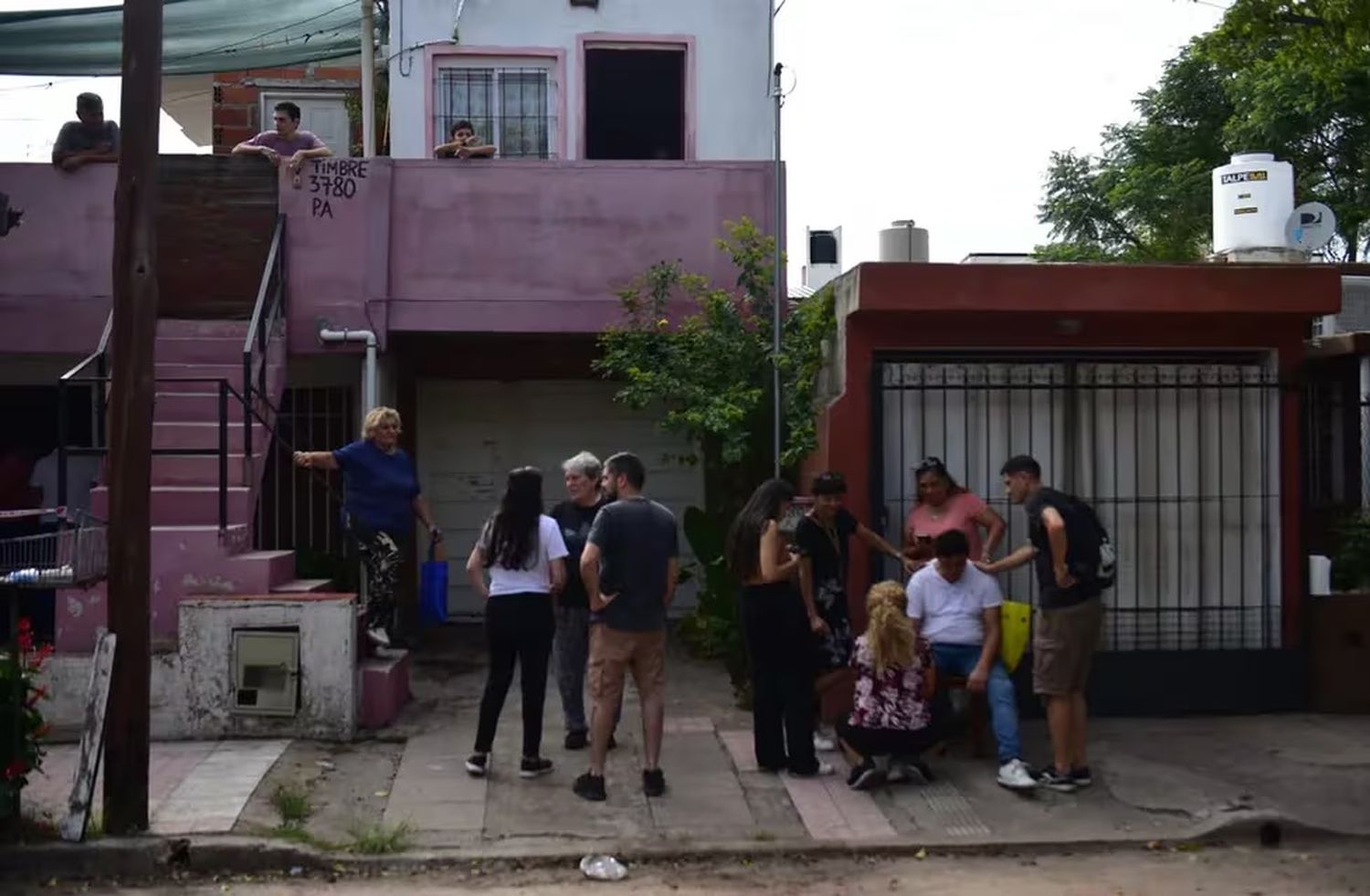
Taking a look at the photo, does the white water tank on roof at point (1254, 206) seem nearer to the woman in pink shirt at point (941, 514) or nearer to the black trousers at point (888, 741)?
the woman in pink shirt at point (941, 514)

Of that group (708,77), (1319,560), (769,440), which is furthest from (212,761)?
(708,77)

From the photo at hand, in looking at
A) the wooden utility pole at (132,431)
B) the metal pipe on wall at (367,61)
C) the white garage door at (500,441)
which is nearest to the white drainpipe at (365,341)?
the white garage door at (500,441)

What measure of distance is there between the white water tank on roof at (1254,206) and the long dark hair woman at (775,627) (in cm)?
423

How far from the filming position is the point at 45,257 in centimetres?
1170

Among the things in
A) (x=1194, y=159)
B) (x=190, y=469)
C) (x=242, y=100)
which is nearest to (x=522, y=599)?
(x=190, y=469)

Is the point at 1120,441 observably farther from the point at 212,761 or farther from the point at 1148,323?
the point at 212,761

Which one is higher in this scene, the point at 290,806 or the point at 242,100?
the point at 242,100

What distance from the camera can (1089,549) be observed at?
26.2ft

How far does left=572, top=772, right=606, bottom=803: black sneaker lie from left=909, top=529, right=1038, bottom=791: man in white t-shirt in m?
1.94

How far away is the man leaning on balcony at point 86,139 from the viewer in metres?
11.7

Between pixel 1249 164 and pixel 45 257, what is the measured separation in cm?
901

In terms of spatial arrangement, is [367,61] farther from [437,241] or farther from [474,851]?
[474,851]

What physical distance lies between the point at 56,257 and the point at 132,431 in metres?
5.16

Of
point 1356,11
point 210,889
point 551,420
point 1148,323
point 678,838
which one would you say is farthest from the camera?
point 551,420
